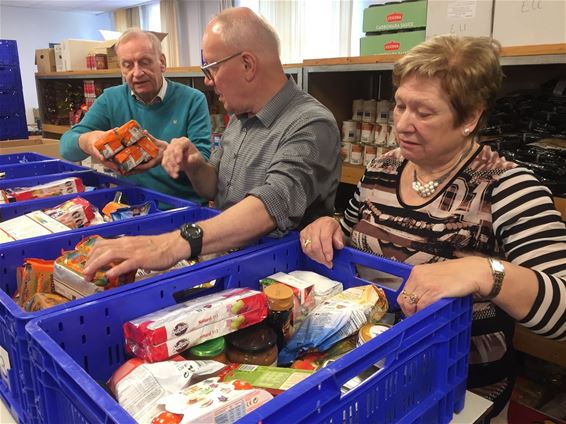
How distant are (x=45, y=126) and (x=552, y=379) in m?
4.86

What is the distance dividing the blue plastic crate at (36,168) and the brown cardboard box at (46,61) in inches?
128

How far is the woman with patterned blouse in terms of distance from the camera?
1118mm

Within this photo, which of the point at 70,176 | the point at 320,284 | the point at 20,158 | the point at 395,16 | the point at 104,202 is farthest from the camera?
the point at 20,158

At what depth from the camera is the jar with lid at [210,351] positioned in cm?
86

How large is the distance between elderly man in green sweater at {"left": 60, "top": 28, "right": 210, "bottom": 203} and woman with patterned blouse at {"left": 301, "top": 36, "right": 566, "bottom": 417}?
1.25 m

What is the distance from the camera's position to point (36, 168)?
87.9 inches

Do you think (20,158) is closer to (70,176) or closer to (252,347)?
(70,176)

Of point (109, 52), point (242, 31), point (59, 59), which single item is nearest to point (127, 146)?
point (242, 31)

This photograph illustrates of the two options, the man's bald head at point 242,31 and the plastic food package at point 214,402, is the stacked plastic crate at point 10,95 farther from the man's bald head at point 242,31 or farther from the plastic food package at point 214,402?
the plastic food package at point 214,402

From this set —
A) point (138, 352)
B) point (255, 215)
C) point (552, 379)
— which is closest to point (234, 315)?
point (138, 352)

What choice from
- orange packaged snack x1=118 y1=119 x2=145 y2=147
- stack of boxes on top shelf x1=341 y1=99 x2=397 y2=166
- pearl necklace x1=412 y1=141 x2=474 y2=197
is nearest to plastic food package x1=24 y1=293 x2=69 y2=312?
orange packaged snack x1=118 y1=119 x2=145 y2=147

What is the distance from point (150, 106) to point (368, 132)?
44.1 inches

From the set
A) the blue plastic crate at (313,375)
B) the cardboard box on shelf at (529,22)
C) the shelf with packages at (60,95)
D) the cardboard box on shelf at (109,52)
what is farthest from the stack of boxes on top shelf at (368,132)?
the shelf with packages at (60,95)

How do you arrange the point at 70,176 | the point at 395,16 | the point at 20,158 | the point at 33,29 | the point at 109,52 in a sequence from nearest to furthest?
the point at 70,176, the point at 395,16, the point at 20,158, the point at 109,52, the point at 33,29
